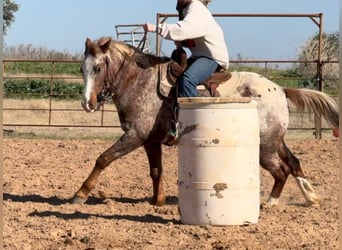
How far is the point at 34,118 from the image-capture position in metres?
19.6

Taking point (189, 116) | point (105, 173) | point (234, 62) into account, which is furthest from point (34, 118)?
point (189, 116)

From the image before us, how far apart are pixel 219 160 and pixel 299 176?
2092mm

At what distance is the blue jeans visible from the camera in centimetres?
644

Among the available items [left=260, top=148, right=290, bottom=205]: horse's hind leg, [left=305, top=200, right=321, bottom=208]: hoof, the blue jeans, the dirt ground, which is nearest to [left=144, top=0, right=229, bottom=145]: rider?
the blue jeans

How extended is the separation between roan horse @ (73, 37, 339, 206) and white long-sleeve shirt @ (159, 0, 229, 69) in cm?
37

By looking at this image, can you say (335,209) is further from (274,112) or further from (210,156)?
(210,156)

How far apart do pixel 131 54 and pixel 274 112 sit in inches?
60.6

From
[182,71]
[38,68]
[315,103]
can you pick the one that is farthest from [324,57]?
[38,68]

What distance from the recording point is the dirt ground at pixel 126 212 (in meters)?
4.93

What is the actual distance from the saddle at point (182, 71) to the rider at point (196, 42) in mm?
45

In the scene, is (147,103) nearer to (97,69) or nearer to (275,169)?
(97,69)

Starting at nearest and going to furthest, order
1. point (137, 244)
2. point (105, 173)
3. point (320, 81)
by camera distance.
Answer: point (137, 244)
point (105, 173)
point (320, 81)

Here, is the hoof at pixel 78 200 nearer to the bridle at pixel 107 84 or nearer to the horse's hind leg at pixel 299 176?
the bridle at pixel 107 84

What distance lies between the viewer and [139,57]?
6891mm
